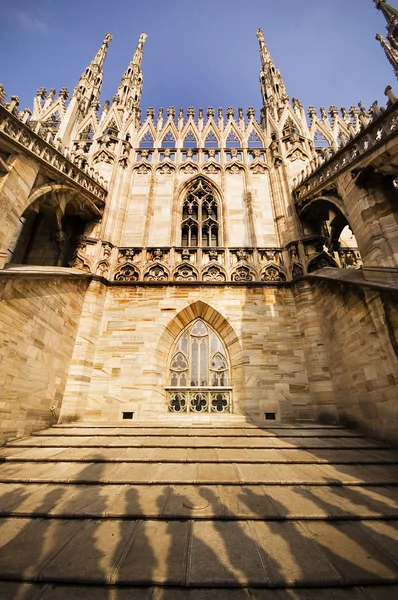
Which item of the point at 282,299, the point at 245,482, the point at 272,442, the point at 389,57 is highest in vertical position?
the point at 389,57

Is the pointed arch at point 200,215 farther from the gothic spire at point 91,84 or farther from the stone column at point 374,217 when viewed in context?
the gothic spire at point 91,84

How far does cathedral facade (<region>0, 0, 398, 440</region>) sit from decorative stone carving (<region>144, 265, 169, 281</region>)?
0.19 feet

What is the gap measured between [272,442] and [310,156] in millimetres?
11696

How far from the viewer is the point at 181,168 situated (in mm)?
12148

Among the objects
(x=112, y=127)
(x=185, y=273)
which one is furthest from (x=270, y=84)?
(x=185, y=273)

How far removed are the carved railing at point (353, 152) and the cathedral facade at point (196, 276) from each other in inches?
1.6

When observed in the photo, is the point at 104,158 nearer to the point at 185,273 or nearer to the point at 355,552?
the point at 185,273

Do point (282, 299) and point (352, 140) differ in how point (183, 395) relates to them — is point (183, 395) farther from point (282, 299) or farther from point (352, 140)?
point (352, 140)

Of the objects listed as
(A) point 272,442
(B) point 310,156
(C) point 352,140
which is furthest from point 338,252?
(A) point 272,442

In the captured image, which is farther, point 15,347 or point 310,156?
point 310,156

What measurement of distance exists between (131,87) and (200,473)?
18903mm

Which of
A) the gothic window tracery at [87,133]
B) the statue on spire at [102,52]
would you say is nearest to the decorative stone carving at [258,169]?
the gothic window tracery at [87,133]

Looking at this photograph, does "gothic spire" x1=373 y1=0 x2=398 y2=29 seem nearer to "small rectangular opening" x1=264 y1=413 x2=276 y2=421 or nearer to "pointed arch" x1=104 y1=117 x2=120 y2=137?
"pointed arch" x1=104 y1=117 x2=120 y2=137

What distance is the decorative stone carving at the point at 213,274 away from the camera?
9398 mm
